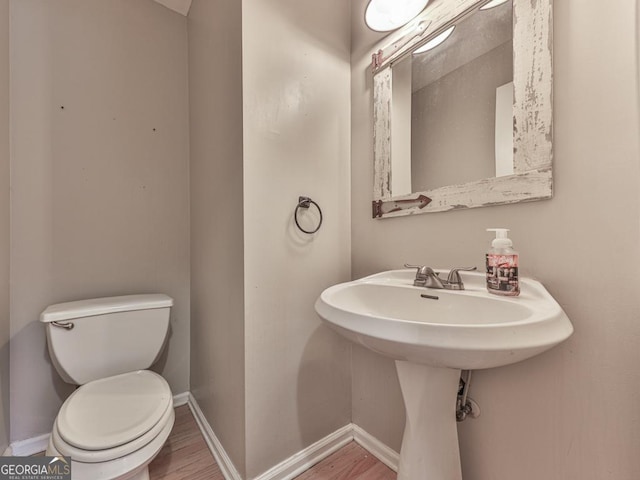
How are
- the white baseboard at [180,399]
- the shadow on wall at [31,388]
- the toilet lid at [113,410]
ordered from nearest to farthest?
the toilet lid at [113,410] → the shadow on wall at [31,388] → the white baseboard at [180,399]

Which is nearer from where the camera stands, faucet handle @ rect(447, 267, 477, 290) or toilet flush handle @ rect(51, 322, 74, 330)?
faucet handle @ rect(447, 267, 477, 290)

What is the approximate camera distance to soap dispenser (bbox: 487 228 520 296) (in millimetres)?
675

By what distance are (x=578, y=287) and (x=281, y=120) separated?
3.42 ft

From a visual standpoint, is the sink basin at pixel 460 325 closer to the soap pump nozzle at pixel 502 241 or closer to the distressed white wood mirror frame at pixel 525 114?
the soap pump nozzle at pixel 502 241


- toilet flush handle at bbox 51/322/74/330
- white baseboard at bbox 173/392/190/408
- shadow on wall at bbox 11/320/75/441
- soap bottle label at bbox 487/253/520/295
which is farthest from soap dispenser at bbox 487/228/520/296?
shadow on wall at bbox 11/320/75/441

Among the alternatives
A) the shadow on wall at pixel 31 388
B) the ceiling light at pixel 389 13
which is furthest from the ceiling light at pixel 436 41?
the shadow on wall at pixel 31 388

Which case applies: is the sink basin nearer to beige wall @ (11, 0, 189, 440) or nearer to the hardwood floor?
the hardwood floor

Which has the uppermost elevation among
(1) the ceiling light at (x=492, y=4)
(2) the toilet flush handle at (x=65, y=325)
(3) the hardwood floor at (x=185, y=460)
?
(1) the ceiling light at (x=492, y=4)

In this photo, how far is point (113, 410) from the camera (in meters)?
0.91

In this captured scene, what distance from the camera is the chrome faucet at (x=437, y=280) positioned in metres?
0.81

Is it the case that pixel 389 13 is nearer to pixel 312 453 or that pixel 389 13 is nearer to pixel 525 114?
pixel 525 114

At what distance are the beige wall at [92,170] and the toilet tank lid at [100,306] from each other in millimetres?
140

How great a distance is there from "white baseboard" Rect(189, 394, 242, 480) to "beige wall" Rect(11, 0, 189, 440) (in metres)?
0.23

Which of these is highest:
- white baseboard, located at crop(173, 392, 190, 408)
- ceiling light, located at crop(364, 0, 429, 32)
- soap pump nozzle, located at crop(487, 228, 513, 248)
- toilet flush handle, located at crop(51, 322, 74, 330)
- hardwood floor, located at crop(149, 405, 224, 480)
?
ceiling light, located at crop(364, 0, 429, 32)
